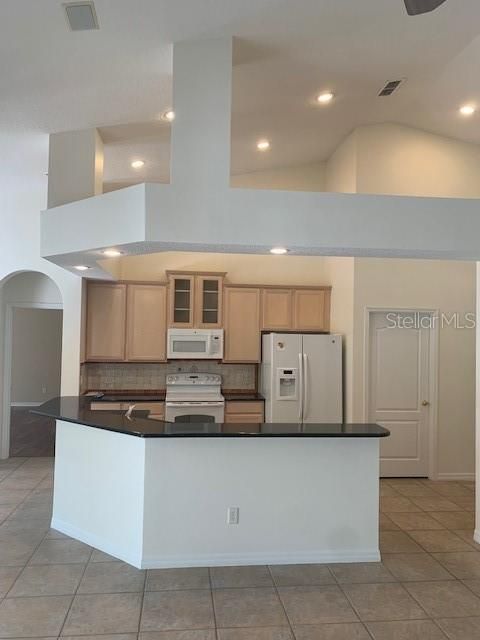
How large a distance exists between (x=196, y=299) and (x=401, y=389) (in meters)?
2.69

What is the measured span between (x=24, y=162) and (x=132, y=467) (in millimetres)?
3333

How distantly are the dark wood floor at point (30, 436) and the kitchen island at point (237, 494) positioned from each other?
11.2ft

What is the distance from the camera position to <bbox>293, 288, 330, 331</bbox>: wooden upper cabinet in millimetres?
6484

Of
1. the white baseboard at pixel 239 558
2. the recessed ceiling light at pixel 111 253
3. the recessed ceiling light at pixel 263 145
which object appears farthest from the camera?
the recessed ceiling light at pixel 263 145

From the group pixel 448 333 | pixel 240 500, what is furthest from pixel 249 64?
pixel 448 333

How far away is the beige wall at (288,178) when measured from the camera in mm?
6750

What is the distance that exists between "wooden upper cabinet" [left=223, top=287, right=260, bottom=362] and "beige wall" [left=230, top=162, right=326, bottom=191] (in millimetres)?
1448

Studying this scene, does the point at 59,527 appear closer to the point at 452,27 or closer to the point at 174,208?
the point at 174,208

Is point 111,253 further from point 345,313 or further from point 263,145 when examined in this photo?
point 345,313

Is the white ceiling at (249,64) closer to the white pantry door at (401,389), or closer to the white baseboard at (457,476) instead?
the white pantry door at (401,389)

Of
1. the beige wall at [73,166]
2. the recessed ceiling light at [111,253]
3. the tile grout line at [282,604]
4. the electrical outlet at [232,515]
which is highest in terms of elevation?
the beige wall at [73,166]

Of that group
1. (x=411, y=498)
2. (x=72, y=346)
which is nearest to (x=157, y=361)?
(x=72, y=346)

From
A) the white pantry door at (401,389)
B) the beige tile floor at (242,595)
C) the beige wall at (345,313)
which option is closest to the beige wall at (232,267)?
the beige wall at (345,313)

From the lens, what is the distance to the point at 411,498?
5215 mm
